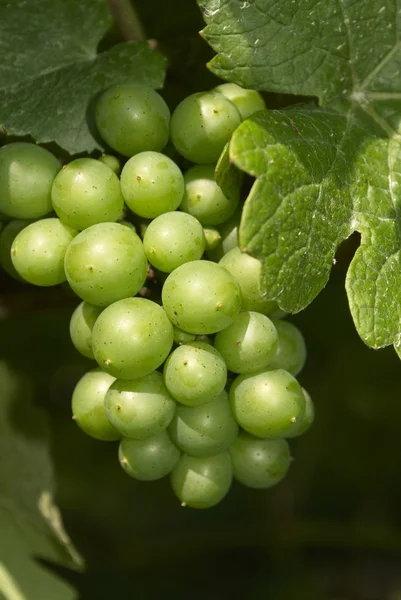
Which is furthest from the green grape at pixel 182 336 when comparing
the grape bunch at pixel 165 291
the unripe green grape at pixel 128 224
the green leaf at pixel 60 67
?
the green leaf at pixel 60 67

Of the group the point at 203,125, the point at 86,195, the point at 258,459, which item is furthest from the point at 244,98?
the point at 258,459

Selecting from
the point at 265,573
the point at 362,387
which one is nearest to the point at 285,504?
the point at 265,573

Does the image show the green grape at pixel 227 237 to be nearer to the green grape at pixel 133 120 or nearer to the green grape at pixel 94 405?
the green grape at pixel 133 120

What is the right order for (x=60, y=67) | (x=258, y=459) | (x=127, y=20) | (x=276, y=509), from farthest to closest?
(x=276, y=509) → (x=127, y=20) → (x=60, y=67) → (x=258, y=459)

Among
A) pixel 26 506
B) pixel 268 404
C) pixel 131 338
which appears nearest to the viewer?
pixel 131 338

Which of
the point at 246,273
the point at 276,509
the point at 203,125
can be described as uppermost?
the point at 203,125

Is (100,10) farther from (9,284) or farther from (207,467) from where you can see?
(207,467)

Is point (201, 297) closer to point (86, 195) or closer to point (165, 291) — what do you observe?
point (165, 291)
